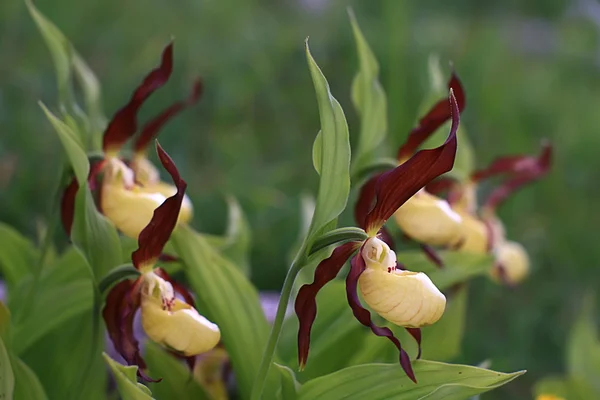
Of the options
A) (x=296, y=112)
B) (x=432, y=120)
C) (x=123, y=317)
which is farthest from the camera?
(x=296, y=112)

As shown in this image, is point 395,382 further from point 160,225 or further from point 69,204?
point 69,204

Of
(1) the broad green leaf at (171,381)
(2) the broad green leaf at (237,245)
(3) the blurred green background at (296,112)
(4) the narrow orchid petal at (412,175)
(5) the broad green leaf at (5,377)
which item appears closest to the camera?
(4) the narrow orchid petal at (412,175)

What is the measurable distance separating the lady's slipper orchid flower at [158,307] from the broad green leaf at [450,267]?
1.20 feet

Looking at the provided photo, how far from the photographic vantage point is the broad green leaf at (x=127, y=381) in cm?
67

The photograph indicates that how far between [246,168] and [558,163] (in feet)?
3.42

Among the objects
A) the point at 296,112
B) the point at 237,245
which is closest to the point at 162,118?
the point at 237,245

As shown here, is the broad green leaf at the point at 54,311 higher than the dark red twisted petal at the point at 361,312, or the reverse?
the dark red twisted petal at the point at 361,312

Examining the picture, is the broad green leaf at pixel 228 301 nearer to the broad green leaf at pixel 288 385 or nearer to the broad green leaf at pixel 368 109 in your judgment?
the broad green leaf at pixel 288 385

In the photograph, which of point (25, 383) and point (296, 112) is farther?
point (296, 112)

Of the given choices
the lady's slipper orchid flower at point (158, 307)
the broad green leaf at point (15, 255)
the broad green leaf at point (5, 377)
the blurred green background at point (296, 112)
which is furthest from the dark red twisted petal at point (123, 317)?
the blurred green background at point (296, 112)

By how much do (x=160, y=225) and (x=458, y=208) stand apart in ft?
1.91

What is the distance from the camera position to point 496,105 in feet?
7.66

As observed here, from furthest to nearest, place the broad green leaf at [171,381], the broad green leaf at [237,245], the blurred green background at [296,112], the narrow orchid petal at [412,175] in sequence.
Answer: the blurred green background at [296,112] → the broad green leaf at [237,245] → the broad green leaf at [171,381] → the narrow orchid petal at [412,175]

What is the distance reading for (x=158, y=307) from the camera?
0.76 meters
